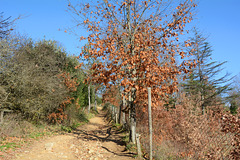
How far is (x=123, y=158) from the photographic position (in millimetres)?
8070

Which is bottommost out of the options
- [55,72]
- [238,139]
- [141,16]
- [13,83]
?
[238,139]

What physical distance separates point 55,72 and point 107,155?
10.1m

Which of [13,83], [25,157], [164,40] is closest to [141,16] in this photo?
[164,40]

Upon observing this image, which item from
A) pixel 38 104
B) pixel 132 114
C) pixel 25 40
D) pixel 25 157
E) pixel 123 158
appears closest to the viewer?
pixel 25 157

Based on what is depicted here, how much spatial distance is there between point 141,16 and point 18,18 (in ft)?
23.3

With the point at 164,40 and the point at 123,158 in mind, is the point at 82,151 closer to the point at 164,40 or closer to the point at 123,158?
the point at 123,158

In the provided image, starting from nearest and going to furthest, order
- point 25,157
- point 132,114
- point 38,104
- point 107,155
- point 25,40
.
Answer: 1. point 25,157
2. point 107,155
3. point 132,114
4. point 38,104
5. point 25,40

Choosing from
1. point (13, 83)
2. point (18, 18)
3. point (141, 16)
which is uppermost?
point (141, 16)

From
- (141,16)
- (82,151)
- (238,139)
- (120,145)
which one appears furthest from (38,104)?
(238,139)

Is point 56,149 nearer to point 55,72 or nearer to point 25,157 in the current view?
point 25,157

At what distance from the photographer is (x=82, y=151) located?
902 cm

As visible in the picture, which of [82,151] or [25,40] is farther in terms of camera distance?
[25,40]

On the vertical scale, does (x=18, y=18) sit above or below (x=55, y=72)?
above

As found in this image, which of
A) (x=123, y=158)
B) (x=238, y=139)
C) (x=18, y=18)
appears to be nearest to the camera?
(x=238, y=139)
